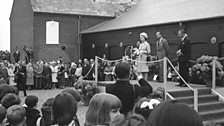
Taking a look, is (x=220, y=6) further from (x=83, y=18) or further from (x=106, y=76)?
(x=83, y=18)

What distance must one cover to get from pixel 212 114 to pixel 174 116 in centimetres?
883

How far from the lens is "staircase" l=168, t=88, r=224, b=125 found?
989cm

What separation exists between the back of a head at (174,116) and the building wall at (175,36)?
15.0 m

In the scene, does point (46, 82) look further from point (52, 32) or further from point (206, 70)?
point (206, 70)

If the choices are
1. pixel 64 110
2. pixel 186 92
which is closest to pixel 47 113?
pixel 64 110

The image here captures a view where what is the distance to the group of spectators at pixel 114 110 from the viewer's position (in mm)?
1626

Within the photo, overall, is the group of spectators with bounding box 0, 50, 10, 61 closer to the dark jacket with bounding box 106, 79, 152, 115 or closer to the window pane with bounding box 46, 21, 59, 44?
the window pane with bounding box 46, 21, 59, 44

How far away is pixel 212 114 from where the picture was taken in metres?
9.91

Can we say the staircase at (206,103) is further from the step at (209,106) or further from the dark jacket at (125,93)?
the dark jacket at (125,93)

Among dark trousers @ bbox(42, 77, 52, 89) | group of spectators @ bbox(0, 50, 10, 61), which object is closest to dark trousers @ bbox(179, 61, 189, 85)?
dark trousers @ bbox(42, 77, 52, 89)

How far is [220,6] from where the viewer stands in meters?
16.8

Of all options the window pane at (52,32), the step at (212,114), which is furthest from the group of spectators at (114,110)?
the window pane at (52,32)

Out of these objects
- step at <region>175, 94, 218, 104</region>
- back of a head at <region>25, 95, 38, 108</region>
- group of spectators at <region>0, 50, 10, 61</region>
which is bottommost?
step at <region>175, 94, 218, 104</region>

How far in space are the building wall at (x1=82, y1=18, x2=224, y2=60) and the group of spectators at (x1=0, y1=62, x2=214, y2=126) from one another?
1069cm
